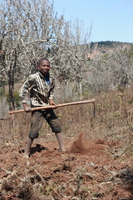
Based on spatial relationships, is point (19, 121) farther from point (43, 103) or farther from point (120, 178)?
point (120, 178)

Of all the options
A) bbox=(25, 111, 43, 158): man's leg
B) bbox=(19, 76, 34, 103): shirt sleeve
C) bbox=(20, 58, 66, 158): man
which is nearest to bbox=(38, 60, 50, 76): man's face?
bbox=(20, 58, 66, 158): man

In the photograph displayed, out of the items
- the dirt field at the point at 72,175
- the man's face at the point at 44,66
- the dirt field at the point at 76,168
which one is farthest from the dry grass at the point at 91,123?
the man's face at the point at 44,66

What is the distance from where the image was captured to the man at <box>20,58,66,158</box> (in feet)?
15.3

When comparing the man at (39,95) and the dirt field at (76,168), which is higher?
the man at (39,95)

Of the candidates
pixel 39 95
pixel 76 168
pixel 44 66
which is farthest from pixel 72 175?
pixel 44 66

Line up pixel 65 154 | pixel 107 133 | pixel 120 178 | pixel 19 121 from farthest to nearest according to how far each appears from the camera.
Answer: pixel 19 121 < pixel 107 133 < pixel 65 154 < pixel 120 178

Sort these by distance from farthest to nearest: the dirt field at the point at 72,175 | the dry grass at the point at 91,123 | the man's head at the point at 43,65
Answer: the dry grass at the point at 91,123 → the man's head at the point at 43,65 → the dirt field at the point at 72,175

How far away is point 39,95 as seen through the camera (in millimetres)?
4820

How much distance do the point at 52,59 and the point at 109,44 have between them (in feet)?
397

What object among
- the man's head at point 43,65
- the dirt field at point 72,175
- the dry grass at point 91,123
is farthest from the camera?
the dry grass at point 91,123

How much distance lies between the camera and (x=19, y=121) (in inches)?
334

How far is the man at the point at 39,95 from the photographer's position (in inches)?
183

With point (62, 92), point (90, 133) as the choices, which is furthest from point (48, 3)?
point (90, 133)

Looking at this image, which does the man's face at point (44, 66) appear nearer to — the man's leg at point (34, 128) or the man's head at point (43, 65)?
the man's head at point (43, 65)
